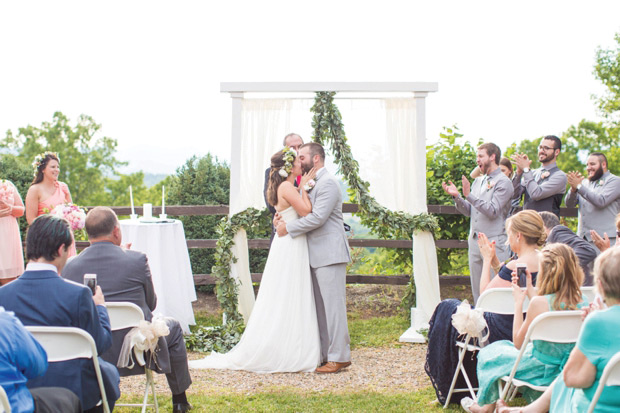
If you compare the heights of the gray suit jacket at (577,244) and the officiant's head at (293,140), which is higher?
the officiant's head at (293,140)

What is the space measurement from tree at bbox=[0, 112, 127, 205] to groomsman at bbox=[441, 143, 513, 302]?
26156 millimetres

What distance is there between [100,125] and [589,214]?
3014 centimetres

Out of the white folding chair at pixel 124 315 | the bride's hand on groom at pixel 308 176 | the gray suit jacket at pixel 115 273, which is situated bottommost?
the white folding chair at pixel 124 315

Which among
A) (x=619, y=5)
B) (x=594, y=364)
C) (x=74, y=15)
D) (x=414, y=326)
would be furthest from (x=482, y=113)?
(x=594, y=364)

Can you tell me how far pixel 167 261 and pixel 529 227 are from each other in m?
4.09

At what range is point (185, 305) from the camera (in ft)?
23.4

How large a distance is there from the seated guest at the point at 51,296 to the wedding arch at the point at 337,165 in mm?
3837

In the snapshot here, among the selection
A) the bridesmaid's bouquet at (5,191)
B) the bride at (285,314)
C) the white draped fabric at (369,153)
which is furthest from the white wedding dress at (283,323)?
the bridesmaid's bouquet at (5,191)

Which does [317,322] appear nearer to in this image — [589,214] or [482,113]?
[589,214]

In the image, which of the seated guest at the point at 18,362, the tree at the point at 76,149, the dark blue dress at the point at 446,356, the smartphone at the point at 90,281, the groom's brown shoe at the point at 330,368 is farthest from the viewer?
the tree at the point at 76,149

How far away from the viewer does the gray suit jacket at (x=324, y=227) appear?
566cm

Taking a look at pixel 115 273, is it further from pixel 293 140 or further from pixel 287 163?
pixel 293 140

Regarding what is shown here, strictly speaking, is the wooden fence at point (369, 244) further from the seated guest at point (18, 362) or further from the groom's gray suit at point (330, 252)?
the seated guest at point (18, 362)

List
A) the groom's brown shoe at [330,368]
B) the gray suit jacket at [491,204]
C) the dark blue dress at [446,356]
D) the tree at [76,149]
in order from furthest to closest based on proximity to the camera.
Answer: the tree at [76,149] < the gray suit jacket at [491,204] < the groom's brown shoe at [330,368] < the dark blue dress at [446,356]
